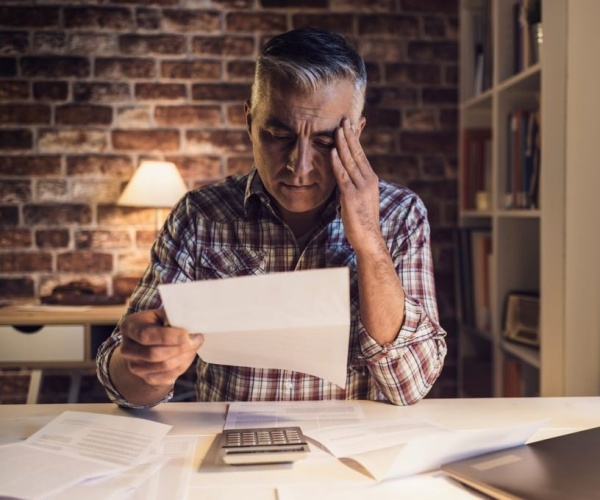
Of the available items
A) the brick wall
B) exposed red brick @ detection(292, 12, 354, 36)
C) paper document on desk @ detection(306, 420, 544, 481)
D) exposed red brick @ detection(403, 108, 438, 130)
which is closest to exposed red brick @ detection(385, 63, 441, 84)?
the brick wall

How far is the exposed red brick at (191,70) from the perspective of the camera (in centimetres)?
270

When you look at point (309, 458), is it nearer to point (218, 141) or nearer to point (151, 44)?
point (218, 141)

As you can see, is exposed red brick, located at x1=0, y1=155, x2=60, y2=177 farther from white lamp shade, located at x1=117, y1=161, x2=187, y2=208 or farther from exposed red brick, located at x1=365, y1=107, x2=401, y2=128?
exposed red brick, located at x1=365, y1=107, x2=401, y2=128

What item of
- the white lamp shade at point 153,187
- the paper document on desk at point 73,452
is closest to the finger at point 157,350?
the paper document on desk at point 73,452

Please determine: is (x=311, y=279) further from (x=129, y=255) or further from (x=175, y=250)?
(x=129, y=255)

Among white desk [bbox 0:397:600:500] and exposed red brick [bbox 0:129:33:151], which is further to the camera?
exposed red brick [bbox 0:129:33:151]

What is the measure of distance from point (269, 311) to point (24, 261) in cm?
217

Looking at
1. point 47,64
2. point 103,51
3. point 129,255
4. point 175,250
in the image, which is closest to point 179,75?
point 103,51

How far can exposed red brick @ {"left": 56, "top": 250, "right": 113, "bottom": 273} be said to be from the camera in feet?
8.84

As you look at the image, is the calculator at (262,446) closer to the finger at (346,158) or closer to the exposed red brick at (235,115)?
the finger at (346,158)

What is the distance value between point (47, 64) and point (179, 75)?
0.52m

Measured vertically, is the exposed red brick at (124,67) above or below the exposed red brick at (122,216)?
above

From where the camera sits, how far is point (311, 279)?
77 centimetres

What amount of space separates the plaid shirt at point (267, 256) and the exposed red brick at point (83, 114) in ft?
4.79
